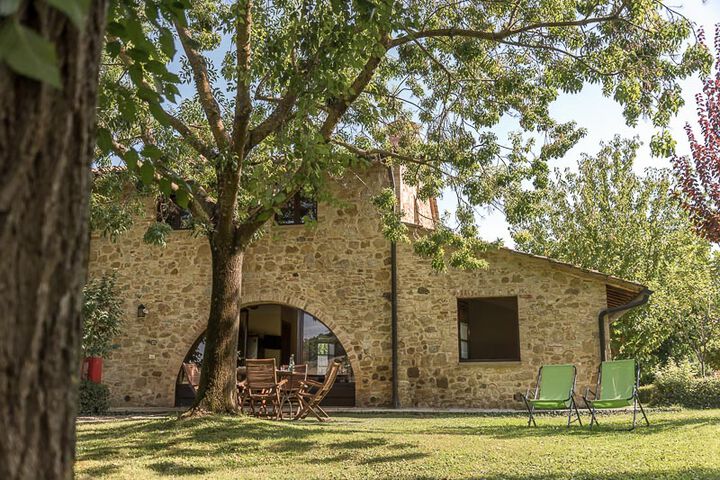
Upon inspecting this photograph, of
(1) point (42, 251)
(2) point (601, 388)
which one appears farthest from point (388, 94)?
(1) point (42, 251)

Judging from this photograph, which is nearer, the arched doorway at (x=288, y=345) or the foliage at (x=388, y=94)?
the foliage at (x=388, y=94)

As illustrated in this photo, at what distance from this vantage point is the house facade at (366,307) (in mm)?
12336

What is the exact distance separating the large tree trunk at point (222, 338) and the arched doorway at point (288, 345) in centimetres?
468

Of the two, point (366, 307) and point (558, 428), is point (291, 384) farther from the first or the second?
point (558, 428)

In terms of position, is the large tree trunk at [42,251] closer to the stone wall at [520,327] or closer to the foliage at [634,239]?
the stone wall at [520,327]

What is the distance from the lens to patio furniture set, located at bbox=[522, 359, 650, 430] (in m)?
8.13

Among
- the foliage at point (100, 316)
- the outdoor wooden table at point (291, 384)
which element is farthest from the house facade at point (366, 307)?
the outdoor wooden table at point (291, 384)

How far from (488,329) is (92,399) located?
1034 centimetres

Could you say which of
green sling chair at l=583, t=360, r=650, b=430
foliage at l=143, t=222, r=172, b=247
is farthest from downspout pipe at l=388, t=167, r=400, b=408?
foliage at l=143, t=222, r=172, b=247

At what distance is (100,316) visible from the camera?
41.3ft

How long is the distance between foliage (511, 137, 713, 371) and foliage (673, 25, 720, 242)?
755cm

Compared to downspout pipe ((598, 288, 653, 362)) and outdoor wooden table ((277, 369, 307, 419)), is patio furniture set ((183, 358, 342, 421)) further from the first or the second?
downspout pipe ((598, 288, 653, 362))

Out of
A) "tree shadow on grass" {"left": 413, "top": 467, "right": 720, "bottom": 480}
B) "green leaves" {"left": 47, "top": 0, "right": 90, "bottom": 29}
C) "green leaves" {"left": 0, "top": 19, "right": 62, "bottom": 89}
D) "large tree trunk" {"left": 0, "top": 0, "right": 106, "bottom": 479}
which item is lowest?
"tree shadow on grass" {"left": 413, "top": 467, "right": 720, "bottom": 480}

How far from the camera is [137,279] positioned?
14.2 m
